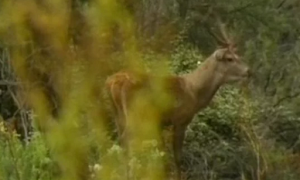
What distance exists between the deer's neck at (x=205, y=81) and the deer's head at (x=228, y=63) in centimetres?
5

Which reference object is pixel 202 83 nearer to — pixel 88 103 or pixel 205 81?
pixel 205 81

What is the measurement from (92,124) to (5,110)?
6.87m

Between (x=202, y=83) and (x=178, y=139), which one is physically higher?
(x=202, y=83)

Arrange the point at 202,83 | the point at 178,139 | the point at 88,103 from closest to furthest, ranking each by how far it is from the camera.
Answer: the point at 88,103 < the point at 178,139 < the point at 202,83

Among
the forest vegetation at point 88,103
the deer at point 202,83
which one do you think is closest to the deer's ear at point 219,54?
the deer at point 202,83

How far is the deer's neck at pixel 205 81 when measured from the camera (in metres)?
9.74

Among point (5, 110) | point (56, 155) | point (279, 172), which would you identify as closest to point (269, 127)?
point (279, 172)

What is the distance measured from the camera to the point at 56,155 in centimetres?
444

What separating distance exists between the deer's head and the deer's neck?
0.17 ft

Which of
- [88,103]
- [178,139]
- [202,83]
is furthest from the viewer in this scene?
[202,83]

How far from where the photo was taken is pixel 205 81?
32.0 feet

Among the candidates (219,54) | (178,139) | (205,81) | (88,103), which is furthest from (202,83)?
(88,103)

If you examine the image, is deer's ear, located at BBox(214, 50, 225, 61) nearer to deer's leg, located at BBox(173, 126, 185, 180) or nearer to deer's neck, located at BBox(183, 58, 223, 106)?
deer's neck, located at BBox(183, 58, 223, 106)

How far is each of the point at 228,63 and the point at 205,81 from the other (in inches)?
12.3
